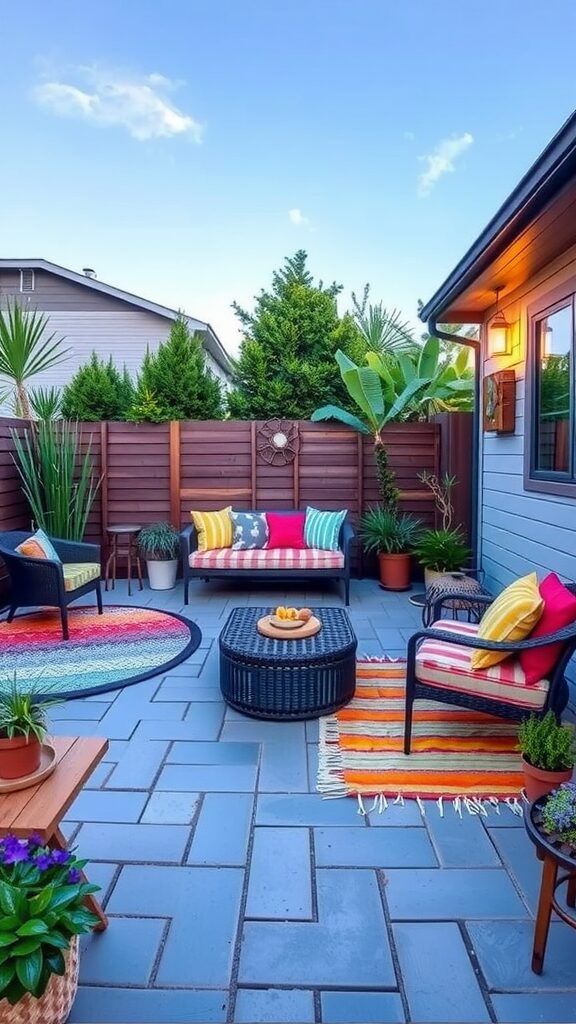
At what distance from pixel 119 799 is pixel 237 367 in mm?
6915

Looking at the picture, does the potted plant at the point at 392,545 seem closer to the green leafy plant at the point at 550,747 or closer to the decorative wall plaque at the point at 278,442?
the decorative wall plaque at the point at 278,442

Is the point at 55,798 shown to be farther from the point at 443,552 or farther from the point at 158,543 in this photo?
the point at 158,543

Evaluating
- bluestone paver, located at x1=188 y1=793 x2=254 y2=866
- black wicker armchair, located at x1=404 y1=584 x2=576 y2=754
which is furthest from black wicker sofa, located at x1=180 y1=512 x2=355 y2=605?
bluestone paver, located at x1=188 y1=793 x2=254 y2=866

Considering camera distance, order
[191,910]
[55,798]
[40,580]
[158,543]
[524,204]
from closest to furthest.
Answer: [55,798]
[191,910]
[524,204]
[40,580]
[158,543]

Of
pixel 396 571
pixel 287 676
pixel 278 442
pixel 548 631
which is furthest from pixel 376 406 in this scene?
pixel 548 631

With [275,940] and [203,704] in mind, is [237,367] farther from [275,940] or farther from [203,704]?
[275,940]

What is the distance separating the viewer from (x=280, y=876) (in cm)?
209

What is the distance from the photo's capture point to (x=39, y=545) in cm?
495

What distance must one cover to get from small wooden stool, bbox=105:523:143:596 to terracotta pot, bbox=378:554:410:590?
2.55 meters

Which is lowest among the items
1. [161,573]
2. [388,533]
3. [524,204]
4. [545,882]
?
[545,882]

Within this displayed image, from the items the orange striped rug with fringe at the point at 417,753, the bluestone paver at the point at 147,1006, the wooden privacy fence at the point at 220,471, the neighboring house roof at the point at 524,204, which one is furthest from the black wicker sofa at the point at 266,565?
the bluestone paver at the point at 147,1006

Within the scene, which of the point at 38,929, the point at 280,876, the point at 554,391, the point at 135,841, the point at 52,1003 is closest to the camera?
the point at 38,929

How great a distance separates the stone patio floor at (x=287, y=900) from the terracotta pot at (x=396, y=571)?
3439 mm

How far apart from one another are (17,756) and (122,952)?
629mm
